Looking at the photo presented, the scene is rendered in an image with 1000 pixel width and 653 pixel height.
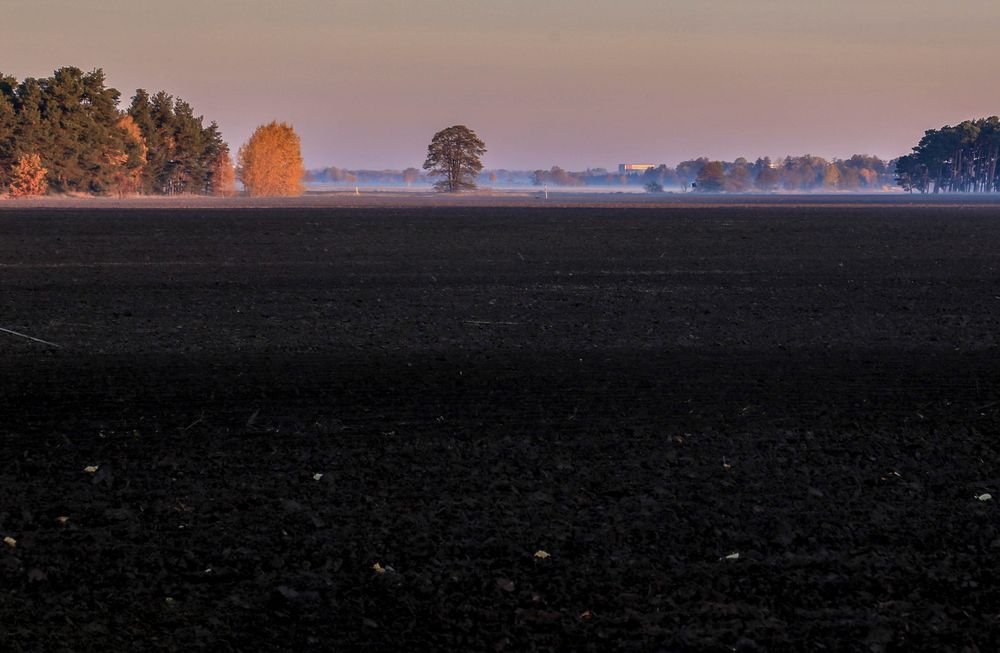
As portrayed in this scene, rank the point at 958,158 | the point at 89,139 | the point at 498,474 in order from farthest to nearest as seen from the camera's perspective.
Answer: the point at 958,158
the point at 89,139
the point at 498,474

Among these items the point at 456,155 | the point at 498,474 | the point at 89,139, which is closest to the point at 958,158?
the point at 456,155

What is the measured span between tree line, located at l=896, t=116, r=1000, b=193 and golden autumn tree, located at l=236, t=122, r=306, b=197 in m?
105

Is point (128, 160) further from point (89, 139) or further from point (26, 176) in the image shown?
point (26, 176)

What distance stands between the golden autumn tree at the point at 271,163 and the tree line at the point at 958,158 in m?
105

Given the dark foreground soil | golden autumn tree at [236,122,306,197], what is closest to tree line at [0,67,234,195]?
golden autumn tree at [236,122,306,197]

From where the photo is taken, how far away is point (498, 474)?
7152 mm

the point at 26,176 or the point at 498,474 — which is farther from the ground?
the point at 26,176

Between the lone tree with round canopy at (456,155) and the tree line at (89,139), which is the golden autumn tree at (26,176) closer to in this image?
the tree line at (89,139)

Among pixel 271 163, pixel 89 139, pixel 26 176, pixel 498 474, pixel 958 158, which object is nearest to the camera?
pixel 498 474

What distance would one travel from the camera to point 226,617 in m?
4.95

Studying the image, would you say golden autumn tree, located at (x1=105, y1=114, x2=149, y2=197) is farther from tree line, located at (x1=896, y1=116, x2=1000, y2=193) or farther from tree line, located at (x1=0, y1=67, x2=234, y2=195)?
tree line, located at (x1=896, y1=116, x2=1000, y2=193)

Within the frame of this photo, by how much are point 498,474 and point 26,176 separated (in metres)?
84.4

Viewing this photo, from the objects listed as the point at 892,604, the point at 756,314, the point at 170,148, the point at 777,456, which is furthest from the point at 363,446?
the point at 170,148

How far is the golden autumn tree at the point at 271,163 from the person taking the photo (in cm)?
11994
